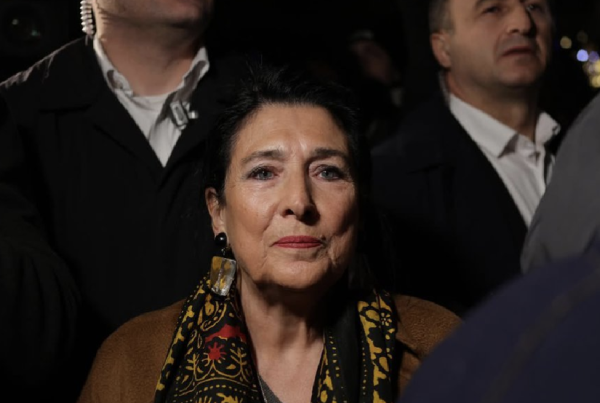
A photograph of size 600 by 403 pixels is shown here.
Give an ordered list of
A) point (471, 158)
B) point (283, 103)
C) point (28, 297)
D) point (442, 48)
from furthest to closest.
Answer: point (442, 48) < point (471, 158) < point (283, 103) < point (28, 297)

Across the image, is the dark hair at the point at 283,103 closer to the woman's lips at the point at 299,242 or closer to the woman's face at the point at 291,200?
the woman's face at the point at 291,200

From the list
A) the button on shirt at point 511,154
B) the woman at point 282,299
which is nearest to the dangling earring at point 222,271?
the woman at point 282,299

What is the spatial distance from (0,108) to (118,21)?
44cm

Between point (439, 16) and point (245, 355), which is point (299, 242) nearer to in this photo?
point (245, 355)

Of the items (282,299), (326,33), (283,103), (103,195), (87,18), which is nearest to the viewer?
(282,299)

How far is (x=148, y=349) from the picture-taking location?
Answer: 74.2 inches

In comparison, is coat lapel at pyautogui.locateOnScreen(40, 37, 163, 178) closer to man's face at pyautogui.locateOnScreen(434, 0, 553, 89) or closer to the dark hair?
the dark hair

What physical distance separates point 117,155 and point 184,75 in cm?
28

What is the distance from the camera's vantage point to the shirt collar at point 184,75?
7.43 feet

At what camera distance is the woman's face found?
174 cm

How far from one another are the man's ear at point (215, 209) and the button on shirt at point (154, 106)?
268 mm

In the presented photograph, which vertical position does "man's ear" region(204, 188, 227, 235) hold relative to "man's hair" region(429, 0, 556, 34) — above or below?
below

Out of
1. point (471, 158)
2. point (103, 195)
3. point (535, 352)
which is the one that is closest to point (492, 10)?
point (471, 158)

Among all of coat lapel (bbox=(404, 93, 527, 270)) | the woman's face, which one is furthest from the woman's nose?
coat lapel (bbox=(404, 93, 527, 270))
